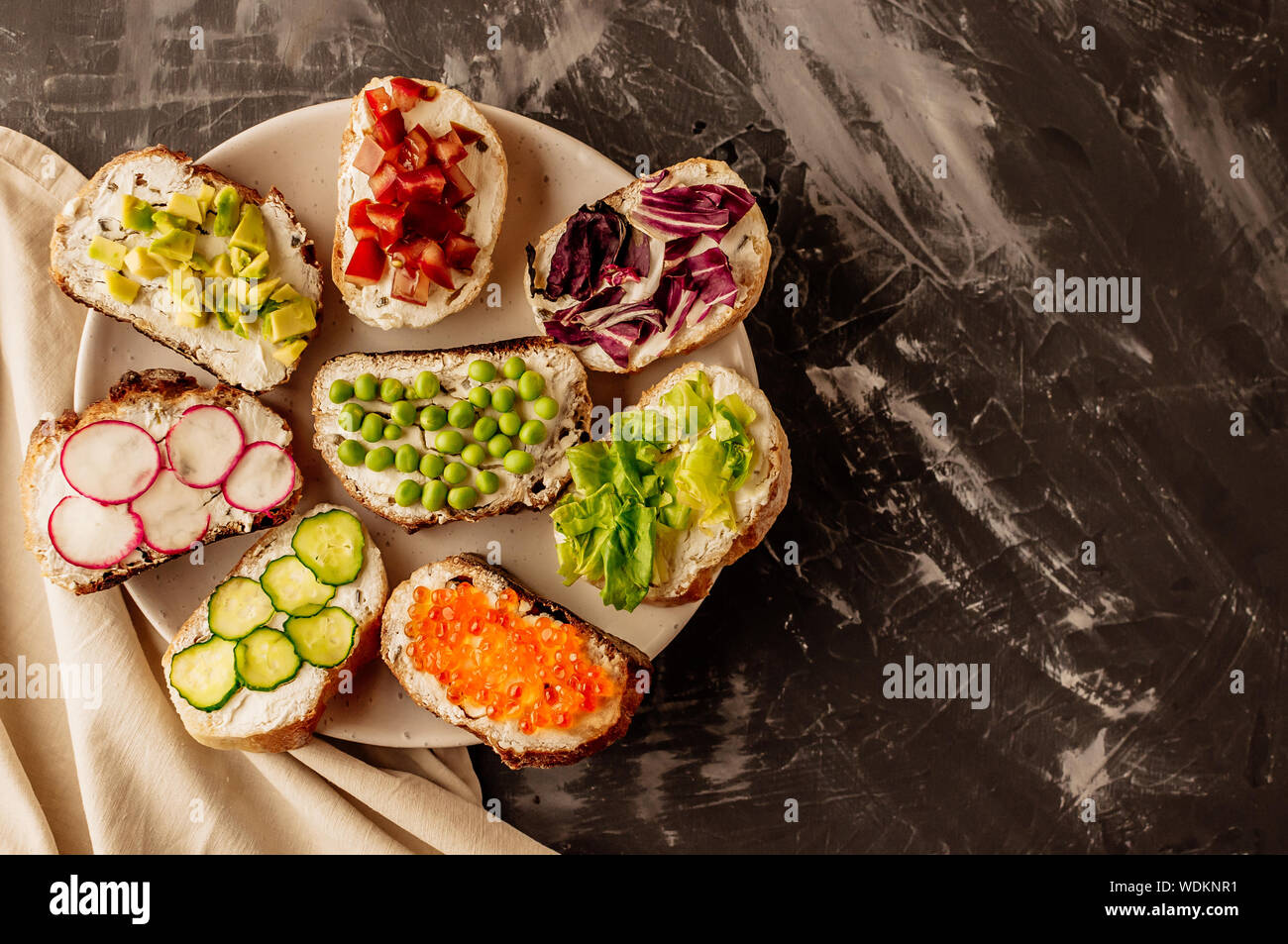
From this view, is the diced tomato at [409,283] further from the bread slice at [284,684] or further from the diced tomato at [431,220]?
the bread slice at [284,684]

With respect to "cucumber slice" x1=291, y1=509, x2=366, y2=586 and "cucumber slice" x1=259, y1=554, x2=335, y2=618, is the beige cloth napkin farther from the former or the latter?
"cucumber slice" x1=291, y1=509, x2=366, y2=586

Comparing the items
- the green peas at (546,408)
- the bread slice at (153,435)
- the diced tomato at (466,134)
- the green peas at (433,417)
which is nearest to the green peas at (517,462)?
the green peas at (546,408)

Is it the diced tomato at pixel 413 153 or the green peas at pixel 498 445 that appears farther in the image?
the green peas at pixel 498 445

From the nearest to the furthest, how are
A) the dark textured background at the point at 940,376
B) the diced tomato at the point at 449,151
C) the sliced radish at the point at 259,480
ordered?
1. the diced tomato at the point at 449,151
2. the sliced radish at the point at 259,480
3. the dark textured background at the point at 940,376

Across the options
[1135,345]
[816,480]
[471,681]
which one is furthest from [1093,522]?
[471,681]

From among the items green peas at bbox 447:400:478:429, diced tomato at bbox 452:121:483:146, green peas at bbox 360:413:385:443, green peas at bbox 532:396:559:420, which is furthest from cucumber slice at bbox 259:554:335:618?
diced tomato at bbox 452:121:483:146
